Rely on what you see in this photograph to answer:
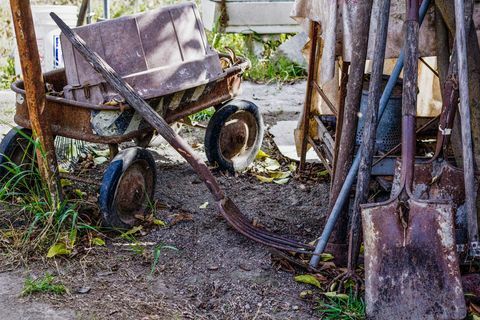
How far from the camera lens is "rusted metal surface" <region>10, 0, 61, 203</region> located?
370cm

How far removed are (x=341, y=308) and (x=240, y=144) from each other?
7.25ft

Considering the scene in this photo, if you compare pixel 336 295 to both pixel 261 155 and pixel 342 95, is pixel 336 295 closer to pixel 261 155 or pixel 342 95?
pixel 342 95

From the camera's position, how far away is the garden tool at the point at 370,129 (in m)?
3.35

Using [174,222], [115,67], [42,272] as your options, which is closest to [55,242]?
[42,272]

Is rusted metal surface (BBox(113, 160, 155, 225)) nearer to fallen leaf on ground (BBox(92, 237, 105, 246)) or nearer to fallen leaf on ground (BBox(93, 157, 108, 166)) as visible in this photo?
fallen leaf on ground (BBox(92, 237, 105, 246))

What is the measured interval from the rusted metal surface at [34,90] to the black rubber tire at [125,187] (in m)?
0.30

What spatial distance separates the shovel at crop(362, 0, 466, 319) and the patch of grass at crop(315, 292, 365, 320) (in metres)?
0.16

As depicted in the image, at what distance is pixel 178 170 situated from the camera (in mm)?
5152

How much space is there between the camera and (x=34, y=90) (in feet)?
12.5

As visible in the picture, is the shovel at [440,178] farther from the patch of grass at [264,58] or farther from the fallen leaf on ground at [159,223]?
the patch of grass at [264,58]

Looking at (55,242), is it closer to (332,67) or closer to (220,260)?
A: (220,260)

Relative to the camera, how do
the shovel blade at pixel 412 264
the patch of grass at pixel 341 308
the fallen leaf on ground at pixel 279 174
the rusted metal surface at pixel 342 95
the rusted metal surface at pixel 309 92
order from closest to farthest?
the shovel blade at pixel 412 264
the patch of grass at pixel 341 308
the rusted metal surface at pixel 342 95
the rusted metal surface at pixel 309 92
the fallen leaf on ground at pixel 279 174

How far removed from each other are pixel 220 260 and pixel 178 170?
1.52 meters

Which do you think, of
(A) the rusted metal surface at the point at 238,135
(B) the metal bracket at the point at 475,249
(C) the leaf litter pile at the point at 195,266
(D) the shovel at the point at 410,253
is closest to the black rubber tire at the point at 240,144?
(A) the rusted metal surface at the point at 238,135
